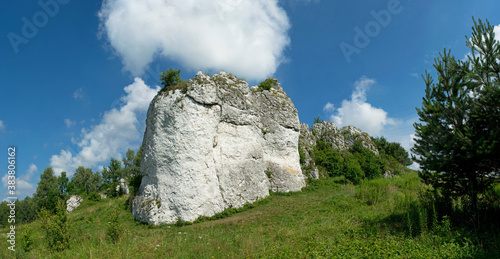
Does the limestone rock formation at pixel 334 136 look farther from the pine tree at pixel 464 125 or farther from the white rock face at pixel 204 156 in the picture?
the pine tree at pixel 464 125

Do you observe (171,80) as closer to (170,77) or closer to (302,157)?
(170,77)

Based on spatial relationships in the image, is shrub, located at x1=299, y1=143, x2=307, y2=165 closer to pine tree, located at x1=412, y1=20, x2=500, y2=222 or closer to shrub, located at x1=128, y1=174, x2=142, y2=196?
shrub, located at x1=128, y1=174, x2=142, y2=196

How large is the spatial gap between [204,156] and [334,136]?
28.8 meters

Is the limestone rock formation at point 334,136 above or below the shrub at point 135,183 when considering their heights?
above

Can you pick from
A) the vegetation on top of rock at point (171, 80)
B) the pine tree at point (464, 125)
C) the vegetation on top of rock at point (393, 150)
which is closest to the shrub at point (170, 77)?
the vegetation on top of rock at point (171, 80)

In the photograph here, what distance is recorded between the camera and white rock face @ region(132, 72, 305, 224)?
18906mm

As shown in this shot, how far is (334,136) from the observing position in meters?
42.9

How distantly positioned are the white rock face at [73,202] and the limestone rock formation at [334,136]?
3028 centimetres

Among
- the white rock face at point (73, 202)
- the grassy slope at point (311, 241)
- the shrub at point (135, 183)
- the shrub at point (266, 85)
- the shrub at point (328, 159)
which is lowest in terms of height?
the grassy slope at point (311, 241)

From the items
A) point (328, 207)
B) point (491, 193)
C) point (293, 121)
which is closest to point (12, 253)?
point (328, 207)

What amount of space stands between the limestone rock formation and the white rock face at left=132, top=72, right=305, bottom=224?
13886mm

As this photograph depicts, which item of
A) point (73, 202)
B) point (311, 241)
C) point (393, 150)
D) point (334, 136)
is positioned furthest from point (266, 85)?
point (393, 150)

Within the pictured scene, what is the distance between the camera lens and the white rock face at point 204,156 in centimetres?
1891

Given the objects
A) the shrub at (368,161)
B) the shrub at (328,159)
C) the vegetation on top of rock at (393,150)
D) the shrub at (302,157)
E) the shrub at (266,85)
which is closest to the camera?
the shrub at (266,85)
